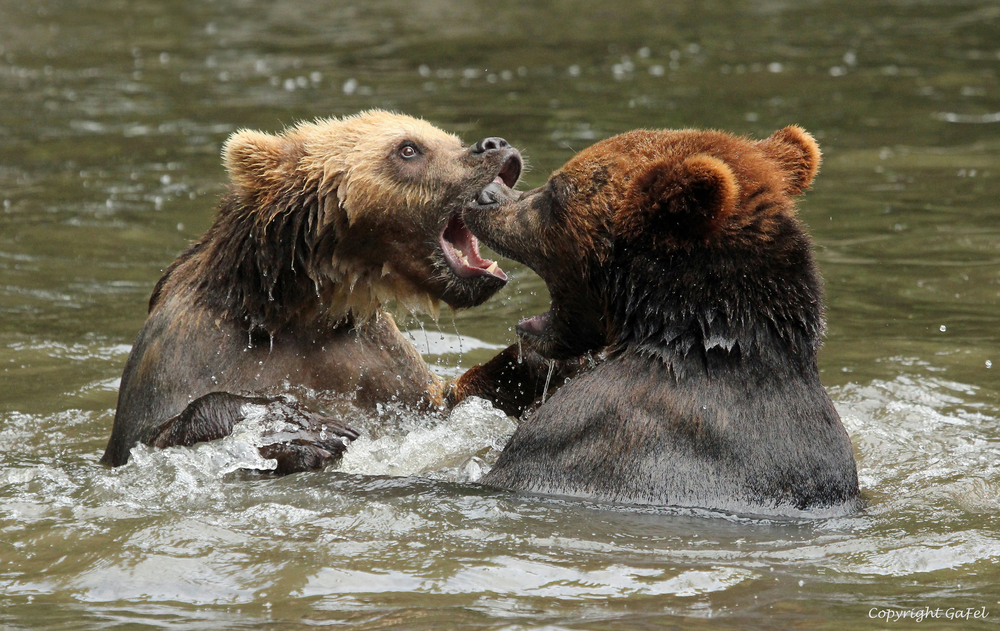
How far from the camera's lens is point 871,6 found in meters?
26.3

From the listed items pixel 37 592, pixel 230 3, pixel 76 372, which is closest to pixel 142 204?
pixel 76 372

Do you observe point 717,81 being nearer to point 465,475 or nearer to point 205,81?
point 205,81

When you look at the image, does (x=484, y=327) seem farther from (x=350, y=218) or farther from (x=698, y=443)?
(x=698, y=443)

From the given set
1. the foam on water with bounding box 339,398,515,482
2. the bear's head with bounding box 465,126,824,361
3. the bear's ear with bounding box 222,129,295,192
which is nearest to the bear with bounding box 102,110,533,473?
the bear's ear with bounding box 222,129,295,192

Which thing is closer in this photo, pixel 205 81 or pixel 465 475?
pixel 465 475

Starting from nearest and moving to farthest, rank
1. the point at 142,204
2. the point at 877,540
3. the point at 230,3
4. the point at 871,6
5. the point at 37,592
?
the point at 37,592 → the point at 877,540 → the point at 142,204 → the point at 871,6 → the point at 230,3

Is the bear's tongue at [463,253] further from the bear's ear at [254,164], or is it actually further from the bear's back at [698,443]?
the bear's back at [698,443]

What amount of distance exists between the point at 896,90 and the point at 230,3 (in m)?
15.5

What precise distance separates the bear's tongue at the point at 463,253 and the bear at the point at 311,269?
1 cm

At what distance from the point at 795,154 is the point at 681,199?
46.4 inches

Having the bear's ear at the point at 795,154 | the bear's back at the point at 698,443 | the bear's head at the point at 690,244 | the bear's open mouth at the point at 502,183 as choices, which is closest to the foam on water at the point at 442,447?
the bear's back at the point at 698,443

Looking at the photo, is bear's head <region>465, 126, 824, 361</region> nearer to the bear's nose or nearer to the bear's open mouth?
the bear's open mouth

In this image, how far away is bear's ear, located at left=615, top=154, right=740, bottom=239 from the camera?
19.4 feet

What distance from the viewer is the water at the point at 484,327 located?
18.2 ft
